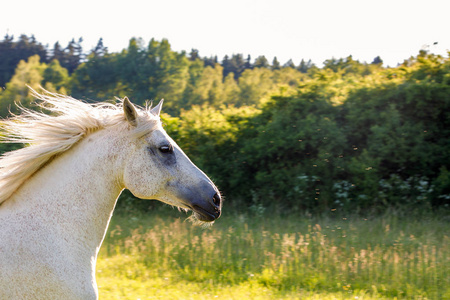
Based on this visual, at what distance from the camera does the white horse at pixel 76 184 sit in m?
2.26

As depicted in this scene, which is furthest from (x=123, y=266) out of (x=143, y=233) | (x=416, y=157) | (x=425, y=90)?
(x=425, y=90)

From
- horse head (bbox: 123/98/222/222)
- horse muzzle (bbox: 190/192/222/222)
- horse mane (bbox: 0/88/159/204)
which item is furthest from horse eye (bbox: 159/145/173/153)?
horse muzzle (bbox: 190/192/222/222)

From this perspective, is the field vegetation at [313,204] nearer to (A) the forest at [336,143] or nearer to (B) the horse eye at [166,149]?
(A) the forest at [336,143]

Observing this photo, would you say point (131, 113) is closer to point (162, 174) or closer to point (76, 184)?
point (162, 174)

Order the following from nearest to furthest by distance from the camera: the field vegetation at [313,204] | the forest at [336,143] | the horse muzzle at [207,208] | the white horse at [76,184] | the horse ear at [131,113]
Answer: the white horse at [76,184] < the horse ear at [131,113] < the horse muzzle at [207,208] < the field vegetation at [313,204] < the forest at [336,143]

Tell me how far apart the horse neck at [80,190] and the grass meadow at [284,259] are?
315cm

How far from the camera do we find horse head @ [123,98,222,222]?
2.57 m

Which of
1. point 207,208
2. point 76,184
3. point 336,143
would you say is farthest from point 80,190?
point 336,143

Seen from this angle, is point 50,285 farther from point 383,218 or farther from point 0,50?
point 0,50

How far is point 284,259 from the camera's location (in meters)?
6.78

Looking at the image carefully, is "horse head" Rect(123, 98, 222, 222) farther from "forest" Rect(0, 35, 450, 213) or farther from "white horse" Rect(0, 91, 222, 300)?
"forest" Rect(0, 35, 450, 213)

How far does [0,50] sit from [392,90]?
6192 cm

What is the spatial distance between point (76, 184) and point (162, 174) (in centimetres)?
52

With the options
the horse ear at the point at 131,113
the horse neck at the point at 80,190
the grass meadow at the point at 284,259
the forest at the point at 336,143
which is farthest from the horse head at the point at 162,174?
the forest at the point at 336,143
